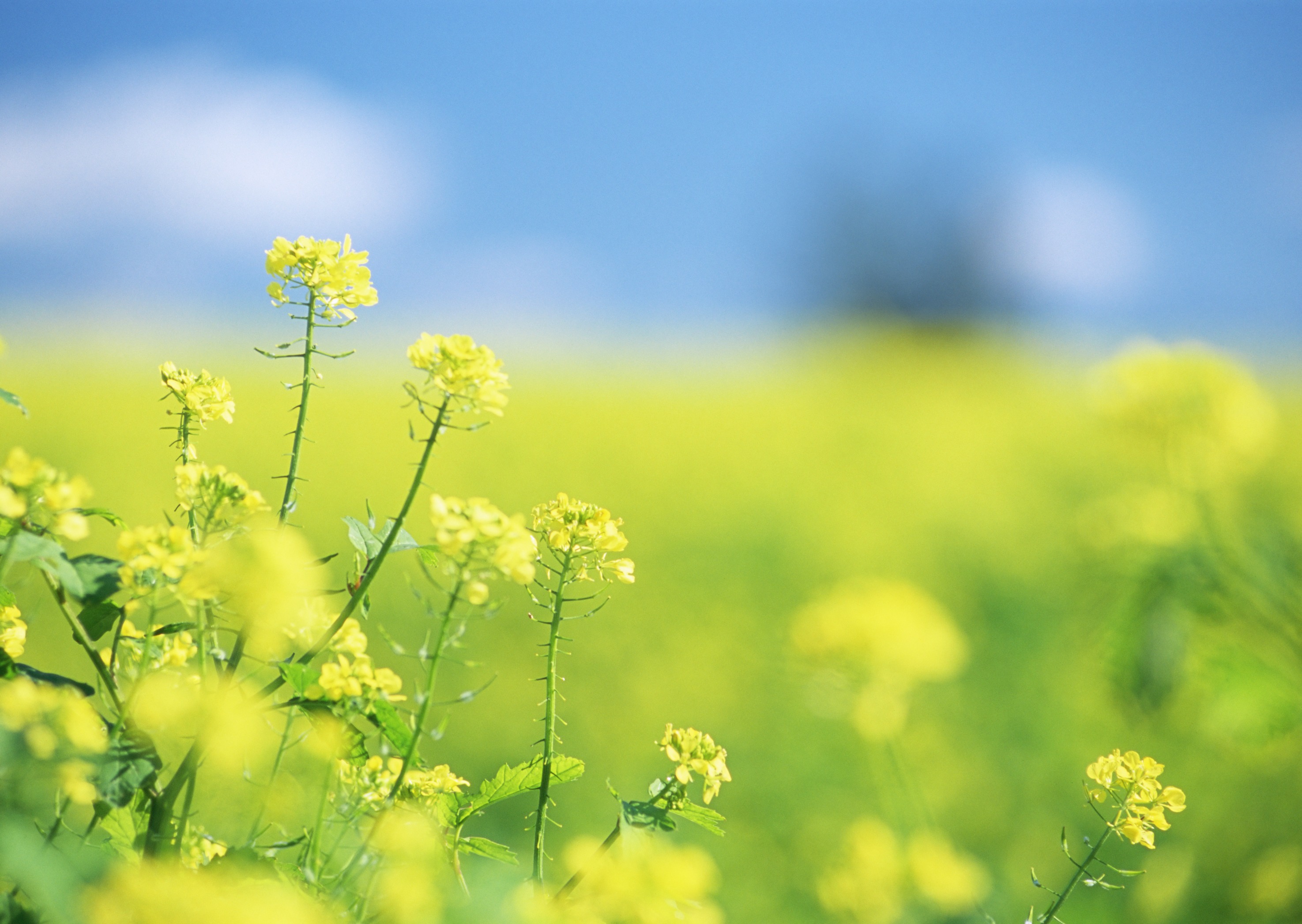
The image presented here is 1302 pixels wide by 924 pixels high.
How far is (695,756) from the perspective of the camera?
69 centimetres

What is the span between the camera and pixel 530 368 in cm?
1065

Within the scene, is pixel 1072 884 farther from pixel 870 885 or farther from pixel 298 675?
pixel 298 675

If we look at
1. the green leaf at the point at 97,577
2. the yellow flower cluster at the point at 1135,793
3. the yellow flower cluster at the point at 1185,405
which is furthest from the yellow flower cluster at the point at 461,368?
the yellow flower cluster at the point at 1185,405

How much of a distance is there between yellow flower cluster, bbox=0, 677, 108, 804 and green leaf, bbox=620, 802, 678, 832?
1.08ft

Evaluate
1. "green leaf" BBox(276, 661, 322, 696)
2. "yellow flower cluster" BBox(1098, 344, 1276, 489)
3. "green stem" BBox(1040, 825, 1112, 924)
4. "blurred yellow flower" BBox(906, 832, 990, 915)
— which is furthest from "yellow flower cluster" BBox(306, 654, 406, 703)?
"yellow flower cluster" BBox(1098, 344, 1276, 489)

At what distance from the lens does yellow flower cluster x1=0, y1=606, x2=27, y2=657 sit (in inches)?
24.9

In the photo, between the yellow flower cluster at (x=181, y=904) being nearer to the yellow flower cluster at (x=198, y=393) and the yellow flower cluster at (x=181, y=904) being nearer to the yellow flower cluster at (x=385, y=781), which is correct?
the yellow flower cluster at (x=385, y=781)

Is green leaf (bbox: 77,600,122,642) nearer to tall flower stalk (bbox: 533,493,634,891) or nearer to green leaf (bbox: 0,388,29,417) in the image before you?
green leaf (bbox: 0,388,29,417)

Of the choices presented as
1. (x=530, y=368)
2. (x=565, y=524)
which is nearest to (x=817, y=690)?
(x=565, y=524)

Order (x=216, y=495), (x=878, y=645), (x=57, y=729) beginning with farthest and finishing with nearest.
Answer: (x=878, y=645) → (x=216, y=495) → (x=57, y=729)

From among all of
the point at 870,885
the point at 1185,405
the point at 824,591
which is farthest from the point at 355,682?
the point at 824,591

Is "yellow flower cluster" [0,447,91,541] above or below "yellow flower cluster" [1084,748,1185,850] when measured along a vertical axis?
above

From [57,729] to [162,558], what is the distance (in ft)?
0.35

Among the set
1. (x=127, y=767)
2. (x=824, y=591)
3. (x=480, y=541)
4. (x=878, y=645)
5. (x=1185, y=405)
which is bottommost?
(x=824, y=591)
